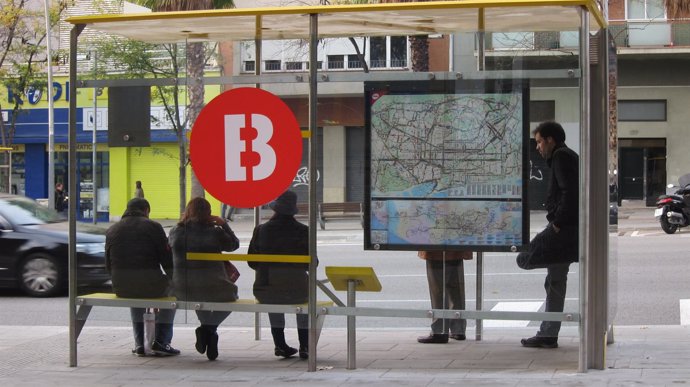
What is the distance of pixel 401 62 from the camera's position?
335 inches

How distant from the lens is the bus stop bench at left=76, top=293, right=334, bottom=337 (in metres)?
7.98

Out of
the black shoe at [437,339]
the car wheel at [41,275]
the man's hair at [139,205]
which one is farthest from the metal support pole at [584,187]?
the car wheel at [41,275]

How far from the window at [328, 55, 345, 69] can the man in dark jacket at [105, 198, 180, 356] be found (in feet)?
6.62

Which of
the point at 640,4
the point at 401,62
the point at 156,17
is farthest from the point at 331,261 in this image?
the point at 640,4

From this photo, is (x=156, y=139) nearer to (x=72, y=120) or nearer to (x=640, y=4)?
(x=72, y=120)

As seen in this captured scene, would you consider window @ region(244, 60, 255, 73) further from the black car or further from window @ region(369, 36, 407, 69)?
the black car

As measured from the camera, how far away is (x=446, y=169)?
308 inches

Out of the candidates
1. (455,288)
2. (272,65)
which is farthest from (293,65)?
(455,288)

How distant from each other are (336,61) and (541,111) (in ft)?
7.06

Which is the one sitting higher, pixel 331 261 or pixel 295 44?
pixel 295 44

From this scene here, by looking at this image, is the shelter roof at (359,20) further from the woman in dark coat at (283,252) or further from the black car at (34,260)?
the black car at (34,260)

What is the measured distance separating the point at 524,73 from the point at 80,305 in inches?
168

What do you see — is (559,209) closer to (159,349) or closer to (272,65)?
(272,65)

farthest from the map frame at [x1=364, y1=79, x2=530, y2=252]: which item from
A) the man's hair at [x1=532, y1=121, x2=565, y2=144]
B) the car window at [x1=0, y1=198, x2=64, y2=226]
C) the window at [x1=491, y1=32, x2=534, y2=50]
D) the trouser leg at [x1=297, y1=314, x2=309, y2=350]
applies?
the car window at [x1=0, y1=198, x2=64, y2=226]
